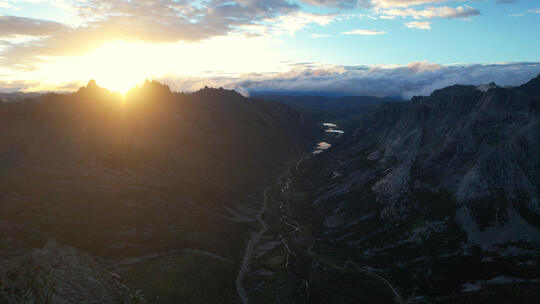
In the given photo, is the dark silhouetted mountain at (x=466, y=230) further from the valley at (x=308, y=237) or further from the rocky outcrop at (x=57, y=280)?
the rocky outcrop at (x=57, y=280)

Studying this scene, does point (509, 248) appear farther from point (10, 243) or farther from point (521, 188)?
point (10, 243)

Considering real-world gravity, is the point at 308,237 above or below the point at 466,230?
below

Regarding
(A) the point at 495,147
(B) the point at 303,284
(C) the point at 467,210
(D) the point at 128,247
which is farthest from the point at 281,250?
(A) the point at 495,147

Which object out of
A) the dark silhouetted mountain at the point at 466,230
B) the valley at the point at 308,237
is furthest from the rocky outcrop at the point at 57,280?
the dark silhouetted mountain at the point at 466,230

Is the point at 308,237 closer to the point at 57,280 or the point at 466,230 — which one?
the point at 466,230

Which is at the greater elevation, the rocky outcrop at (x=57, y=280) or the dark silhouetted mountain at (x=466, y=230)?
the rocky outcrop at (x=57, y=280)

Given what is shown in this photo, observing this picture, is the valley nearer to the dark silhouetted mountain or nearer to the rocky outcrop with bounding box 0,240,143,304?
the dark silhouetted mountain

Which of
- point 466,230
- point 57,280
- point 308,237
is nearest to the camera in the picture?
point 57,280

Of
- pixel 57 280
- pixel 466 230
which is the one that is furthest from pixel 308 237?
pixel 57 280
